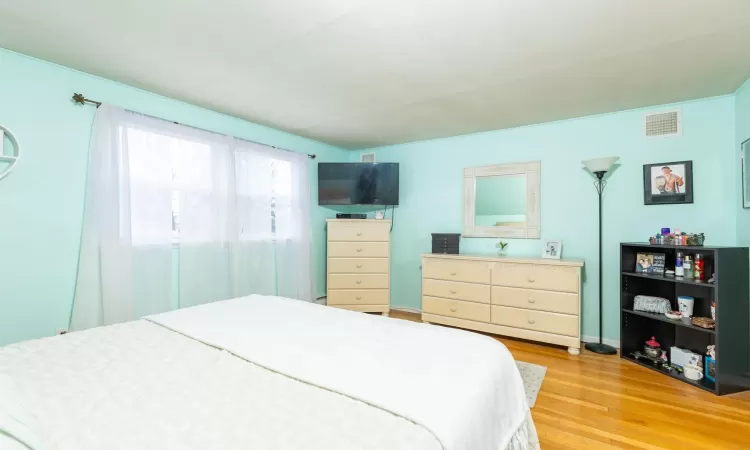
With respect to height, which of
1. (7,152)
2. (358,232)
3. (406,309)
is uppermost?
(7,152)

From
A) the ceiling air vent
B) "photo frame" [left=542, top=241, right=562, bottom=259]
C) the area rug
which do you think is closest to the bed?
the area rug

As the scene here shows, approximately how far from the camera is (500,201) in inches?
153

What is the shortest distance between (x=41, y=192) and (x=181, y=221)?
3.03 ft

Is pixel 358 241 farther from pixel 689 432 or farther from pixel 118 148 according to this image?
pixel 689 432

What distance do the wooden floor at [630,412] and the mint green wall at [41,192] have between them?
3.34 meters

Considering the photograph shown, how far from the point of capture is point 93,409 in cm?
96

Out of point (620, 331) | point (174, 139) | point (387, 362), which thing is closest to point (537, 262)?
point (620, 331)

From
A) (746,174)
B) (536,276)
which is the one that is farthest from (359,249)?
(746,174)

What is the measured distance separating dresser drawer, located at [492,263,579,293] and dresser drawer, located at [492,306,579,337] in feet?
0.82

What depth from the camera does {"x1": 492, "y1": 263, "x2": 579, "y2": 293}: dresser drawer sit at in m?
3.07

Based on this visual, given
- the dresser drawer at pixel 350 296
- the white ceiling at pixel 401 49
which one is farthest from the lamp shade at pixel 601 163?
the dresser drawer at pixel 350 296

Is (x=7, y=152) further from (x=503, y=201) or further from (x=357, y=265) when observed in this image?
(x=503, y=201)

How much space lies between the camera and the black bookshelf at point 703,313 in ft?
7.62

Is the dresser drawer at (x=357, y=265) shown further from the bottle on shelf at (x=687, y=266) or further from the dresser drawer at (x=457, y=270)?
the bottle on shelf at (x=687, y=266)
